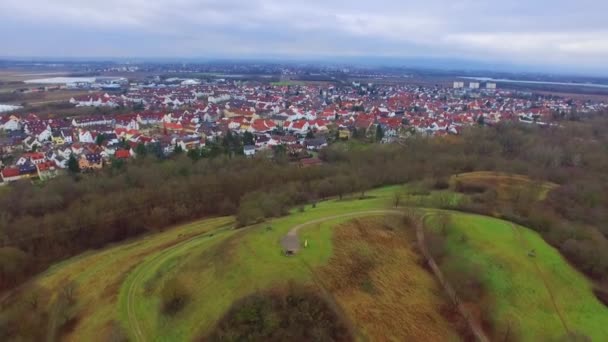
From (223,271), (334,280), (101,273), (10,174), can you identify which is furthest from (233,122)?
(334,280)

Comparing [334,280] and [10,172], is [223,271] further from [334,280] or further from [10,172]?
[10,172]

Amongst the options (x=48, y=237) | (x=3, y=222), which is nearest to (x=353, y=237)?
(x=48, y=237)

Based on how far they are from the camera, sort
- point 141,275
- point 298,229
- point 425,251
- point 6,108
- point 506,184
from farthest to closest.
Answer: point 6,108
point 506,184
point 425,251
point 298,229
point 141,275

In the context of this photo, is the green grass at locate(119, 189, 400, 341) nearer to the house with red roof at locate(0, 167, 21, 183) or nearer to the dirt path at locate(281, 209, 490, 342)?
the dirt path at locate(281, 209, 490, 342)

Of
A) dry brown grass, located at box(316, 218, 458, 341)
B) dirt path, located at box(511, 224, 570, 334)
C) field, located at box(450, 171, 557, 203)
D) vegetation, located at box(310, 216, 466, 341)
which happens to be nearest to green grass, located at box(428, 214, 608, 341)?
dirt path, located at box(511, 224, 570, 334)

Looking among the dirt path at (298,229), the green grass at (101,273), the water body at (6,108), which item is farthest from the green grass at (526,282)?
the water body at (6,108)
